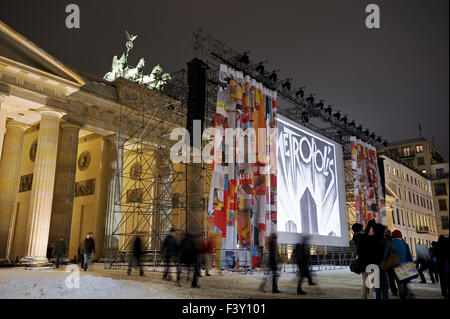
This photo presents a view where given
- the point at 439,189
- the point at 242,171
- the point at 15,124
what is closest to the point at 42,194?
the point at 15,124

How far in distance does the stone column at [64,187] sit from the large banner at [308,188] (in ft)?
38.4

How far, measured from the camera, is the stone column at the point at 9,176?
19.1 meters

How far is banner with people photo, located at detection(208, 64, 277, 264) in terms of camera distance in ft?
54.5

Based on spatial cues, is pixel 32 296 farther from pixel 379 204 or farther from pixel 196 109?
pixel 379 204

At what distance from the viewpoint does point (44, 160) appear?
706 inches

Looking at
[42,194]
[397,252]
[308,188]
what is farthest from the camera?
[308,188]

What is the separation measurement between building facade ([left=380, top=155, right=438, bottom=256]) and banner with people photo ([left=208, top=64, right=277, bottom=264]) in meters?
28.6

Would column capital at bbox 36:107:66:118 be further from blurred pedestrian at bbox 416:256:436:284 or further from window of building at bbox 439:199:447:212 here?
window of building at bbox 439:199:447:212

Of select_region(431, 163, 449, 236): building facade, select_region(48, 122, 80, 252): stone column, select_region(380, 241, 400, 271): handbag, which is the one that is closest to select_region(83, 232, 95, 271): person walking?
select_region(48, 122, 80, 252): stone column

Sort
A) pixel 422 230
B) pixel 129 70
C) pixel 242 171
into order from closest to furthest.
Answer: pixel 242 171 < pixel 129 70 < pixel 422 230

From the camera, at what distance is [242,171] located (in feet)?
58.4

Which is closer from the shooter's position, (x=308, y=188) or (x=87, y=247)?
(x=87, y=247)

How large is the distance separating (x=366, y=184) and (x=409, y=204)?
2458 centimetres

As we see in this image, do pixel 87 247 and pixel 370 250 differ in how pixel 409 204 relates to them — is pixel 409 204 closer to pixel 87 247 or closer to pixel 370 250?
pixel 87 247
